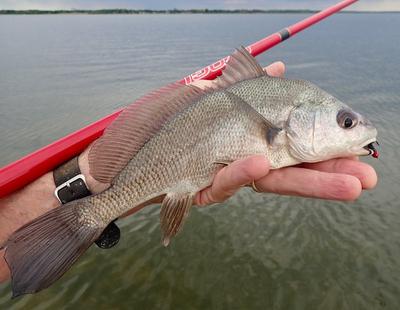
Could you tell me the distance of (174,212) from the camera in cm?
307

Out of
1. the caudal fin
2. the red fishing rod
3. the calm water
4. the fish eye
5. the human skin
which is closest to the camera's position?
the caudal fin

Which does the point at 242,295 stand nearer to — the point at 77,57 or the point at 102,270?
the point at 102,270

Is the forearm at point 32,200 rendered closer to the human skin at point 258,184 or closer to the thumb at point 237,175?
the human skin at point 258,184

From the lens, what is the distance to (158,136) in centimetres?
313

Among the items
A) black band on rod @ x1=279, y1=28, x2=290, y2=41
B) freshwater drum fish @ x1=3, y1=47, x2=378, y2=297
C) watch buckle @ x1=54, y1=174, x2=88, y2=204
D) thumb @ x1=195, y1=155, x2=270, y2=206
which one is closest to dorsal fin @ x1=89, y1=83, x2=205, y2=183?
freshwater drum fish @ x1=3, y1=47, x2=378, y2=297

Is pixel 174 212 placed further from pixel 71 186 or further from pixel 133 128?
pixel 71 186

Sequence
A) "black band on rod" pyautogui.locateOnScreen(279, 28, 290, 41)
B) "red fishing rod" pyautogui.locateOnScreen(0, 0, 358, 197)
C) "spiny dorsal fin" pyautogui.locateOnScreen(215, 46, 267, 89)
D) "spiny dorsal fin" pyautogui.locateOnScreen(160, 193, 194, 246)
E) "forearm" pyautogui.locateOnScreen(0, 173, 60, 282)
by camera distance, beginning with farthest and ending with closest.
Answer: "black band on rod" pyautogui.locateOnScreen(279, 28, 290, 41)
"forearm" pyautogui.locateOnScreen(0, 173, 60, 282)
"red fishing rod" pyautogui.locateOnScreen(0, 0, 358, 197)
"spiny dorsal fin" pyautogui.locateOnScreen(215, 46, 267, 89)
"spiny dorsal fin" pyautogui.locateOnScreen(160, 193, 194, 246)

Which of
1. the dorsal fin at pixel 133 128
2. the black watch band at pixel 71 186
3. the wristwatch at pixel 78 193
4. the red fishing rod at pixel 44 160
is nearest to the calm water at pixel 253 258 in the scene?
the wristwatch at pixel 78 193

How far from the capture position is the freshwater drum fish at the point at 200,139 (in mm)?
2896

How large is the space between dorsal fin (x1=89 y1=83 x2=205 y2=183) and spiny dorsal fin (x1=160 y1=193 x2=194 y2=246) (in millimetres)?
520

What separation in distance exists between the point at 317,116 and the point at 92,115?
1172 centimetres

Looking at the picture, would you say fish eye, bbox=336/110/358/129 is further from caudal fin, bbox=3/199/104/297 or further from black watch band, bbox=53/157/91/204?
black watch band, bbox=53/157/91/204

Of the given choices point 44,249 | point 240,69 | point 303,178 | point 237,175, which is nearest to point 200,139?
point 237,175

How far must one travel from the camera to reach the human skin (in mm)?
2660
